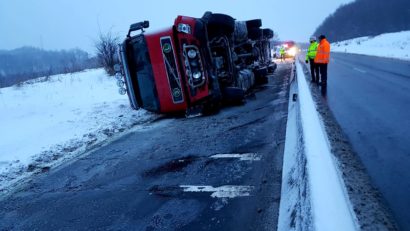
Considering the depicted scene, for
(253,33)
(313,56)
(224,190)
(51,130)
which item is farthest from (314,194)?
(253,33)

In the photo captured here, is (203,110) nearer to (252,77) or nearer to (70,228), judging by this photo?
(252,77)

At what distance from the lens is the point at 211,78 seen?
872 centimetres

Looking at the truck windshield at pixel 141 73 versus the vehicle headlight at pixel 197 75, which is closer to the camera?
the vehicle headlight at pixel 197 75

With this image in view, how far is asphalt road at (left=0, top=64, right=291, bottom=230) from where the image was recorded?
10.4 ft

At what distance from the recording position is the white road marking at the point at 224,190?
11.4ft

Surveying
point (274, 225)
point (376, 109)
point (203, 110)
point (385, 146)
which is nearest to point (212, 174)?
point (274, 225)

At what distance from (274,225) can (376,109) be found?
14.7ft

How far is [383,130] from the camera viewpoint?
491cm

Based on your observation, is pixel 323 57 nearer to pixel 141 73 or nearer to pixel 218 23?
pixel 218 23

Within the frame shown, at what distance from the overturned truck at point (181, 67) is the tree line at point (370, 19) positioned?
103670 millimetres

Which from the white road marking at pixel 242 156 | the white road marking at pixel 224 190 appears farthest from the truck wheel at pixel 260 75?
the white road marking at pixel 224 190

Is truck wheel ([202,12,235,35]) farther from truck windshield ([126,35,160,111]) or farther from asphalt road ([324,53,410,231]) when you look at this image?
asphalt road ([324,53,410,231])

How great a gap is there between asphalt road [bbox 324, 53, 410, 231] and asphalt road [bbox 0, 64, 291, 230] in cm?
95

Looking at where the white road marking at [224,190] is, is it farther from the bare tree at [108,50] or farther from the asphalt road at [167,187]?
the bare tree at [108,50]
